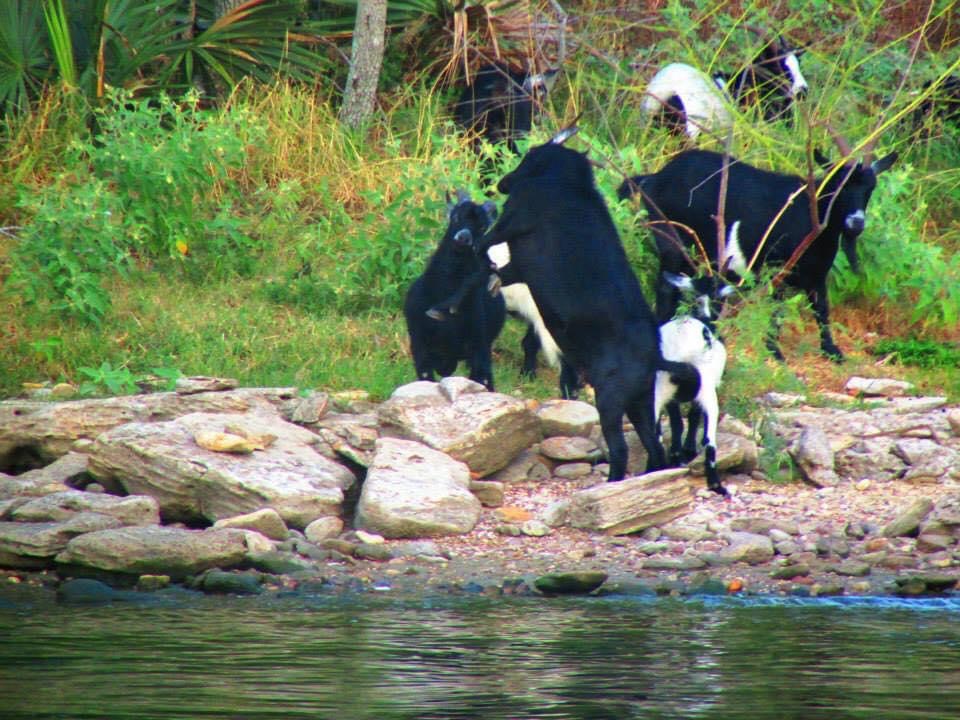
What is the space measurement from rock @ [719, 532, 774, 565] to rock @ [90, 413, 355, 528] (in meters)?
1.77

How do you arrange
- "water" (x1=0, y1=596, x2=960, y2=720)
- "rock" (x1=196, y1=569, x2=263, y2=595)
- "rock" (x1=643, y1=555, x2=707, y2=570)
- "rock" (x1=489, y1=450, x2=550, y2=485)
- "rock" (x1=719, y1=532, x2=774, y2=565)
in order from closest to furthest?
"water" (x1=0, y1=596, x2=960, y2=720) → "rock" (x1=196, y1=569, x2=263, y2=595) → "rock" (x1=643, y1=555, x2=707, y2=570) → "rock" (x1=719, y1=532, x2=774, y2=565) → "rock" (x1=489, y1=450, x2=550, y2=485)

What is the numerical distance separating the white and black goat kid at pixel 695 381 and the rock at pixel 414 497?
107cm

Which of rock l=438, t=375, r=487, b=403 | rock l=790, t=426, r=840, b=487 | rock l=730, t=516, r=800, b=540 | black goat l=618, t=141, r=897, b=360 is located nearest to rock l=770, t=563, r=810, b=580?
rock l=730, t=516, r=800, b=540

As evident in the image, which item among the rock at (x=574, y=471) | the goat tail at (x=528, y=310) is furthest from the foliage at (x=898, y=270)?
the rock at (x=574, y=471)

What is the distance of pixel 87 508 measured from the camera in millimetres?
6293

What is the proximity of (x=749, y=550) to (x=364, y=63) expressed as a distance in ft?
21.9

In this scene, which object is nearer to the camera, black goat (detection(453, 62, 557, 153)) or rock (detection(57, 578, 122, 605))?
rock (detection(57, 578, 122, 605))

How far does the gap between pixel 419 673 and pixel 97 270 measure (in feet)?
17.7

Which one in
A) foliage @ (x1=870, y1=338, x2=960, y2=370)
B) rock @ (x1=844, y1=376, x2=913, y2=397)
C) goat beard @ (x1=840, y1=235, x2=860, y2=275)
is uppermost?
goat beard @ (x1=840, y1=235, x2=860, y2=275)

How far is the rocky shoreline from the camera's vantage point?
5797 millimetres

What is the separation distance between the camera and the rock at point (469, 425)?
7.01 m

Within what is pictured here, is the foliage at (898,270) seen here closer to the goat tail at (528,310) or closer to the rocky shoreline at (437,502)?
the rocky shoreline at (437,502)

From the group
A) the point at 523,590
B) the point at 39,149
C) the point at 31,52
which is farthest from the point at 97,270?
the point at 523,590

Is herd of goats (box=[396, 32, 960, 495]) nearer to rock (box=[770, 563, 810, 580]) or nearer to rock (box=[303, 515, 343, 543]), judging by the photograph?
rock (box=[770, 563, 810, 580])
